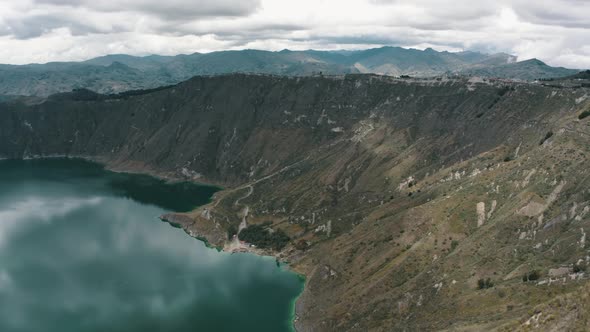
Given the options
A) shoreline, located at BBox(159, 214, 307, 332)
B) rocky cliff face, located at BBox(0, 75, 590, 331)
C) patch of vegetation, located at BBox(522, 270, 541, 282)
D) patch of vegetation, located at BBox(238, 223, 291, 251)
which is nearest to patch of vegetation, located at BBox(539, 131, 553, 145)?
rocky cliff face, located at BBox(0, 75, 590, 331)

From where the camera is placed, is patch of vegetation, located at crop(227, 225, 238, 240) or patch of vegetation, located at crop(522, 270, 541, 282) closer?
patch of vegetation, located at crop(522, 270, 541, 282)

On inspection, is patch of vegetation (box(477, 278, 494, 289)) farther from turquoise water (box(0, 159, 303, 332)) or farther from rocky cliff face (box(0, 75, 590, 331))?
turquoise water (box(0, 159, 303, 332))

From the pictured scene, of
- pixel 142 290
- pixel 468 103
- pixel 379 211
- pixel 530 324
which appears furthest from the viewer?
pixel 468 103

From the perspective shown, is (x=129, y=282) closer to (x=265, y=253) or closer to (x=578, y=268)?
(x=265, y=253)

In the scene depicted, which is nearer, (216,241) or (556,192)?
(556,192)

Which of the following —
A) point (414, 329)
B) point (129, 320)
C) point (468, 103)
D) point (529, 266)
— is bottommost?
point (129, 320)

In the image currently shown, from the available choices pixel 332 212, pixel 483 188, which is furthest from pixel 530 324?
pixel 332 212

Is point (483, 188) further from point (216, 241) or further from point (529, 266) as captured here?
point (216, 241)
